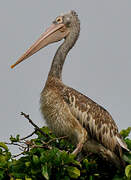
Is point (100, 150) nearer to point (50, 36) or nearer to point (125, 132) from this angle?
point (125, 132)

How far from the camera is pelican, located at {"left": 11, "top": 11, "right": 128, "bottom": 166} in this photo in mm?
7074

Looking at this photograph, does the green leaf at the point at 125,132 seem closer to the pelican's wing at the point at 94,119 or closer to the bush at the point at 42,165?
the pelican's wing at the point at 94,119

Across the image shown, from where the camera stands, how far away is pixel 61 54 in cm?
815

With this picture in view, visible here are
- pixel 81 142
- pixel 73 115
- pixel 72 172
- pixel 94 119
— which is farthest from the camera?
pixel 94 119

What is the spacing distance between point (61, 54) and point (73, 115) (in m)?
1.45

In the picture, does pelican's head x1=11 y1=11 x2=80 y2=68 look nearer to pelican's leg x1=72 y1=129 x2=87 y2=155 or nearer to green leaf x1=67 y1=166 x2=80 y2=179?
pelican's leg x1=72 y1=129 x2=87 y2=155

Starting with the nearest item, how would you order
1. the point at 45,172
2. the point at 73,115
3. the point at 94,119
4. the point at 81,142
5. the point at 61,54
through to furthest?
the point at 45,172 → the point at 81,142 → the point at 73,115 → the point at 94,119 → the point at 61,54

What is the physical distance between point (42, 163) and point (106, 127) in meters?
2.01

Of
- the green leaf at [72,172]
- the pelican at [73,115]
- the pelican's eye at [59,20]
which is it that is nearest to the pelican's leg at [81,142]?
the pelican at [73,115]

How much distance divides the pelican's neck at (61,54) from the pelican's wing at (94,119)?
0.56 m

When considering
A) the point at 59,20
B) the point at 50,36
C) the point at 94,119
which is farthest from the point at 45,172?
the point at 59,20

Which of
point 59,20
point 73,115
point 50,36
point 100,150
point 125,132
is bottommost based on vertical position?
point 100,150

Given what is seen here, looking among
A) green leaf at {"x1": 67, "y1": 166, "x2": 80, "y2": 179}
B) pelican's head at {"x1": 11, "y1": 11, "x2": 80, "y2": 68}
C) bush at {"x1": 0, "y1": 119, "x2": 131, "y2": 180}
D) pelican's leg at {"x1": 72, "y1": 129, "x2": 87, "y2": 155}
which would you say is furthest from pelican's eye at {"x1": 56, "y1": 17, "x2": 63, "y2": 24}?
green leaf at {"x1": 67, "y1": 166, "x2": 80, "y2": 179}

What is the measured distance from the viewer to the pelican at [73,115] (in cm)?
707
